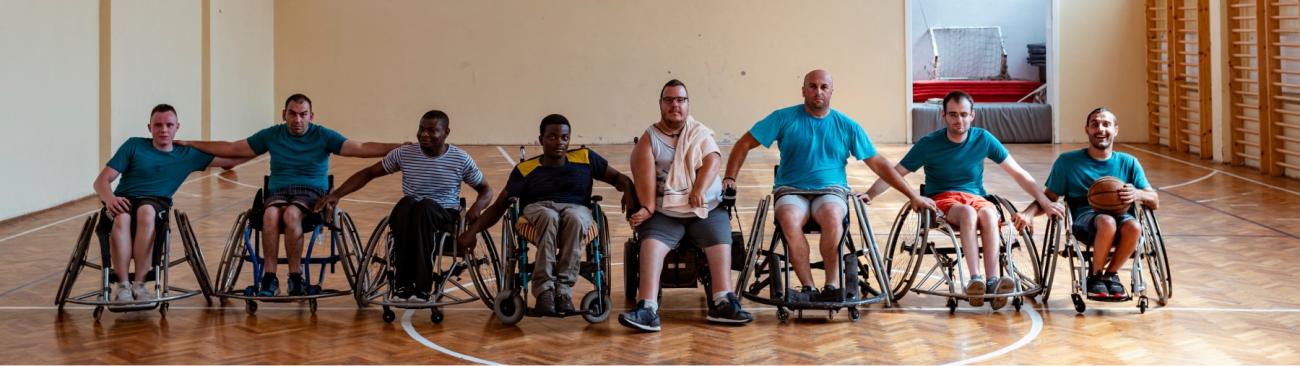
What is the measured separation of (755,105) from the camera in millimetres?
15445

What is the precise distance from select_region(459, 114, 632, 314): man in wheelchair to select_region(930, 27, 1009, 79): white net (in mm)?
12756

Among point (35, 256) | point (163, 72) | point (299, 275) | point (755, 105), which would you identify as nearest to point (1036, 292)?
point (299, 275)

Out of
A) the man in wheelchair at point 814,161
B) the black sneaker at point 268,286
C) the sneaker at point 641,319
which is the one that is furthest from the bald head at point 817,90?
the black sneaker at point 268,286

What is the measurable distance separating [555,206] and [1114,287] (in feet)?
7.11

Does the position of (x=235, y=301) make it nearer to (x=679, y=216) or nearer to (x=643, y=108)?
(x=679, y=216)

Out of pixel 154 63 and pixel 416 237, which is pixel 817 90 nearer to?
pixel 416 237

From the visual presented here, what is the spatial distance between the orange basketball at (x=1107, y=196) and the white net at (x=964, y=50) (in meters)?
12.3

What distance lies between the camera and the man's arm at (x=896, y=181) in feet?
17.7

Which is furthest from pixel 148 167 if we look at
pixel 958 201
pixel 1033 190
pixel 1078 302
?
pixel 1078 302

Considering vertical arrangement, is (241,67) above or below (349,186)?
above

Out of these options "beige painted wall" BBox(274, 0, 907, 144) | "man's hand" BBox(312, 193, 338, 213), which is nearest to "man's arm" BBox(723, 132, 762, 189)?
"man's hand" BBox(312, 193, 338, 213)

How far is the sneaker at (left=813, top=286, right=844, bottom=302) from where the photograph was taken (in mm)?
5316

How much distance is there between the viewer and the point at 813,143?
18.2 ft

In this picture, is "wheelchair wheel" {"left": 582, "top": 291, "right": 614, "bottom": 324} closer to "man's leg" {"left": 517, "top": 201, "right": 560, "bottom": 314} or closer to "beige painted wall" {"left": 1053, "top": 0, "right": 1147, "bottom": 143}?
"man's leg" {"left": 517, "top": 201, "right": 560, "bottom": 314}
